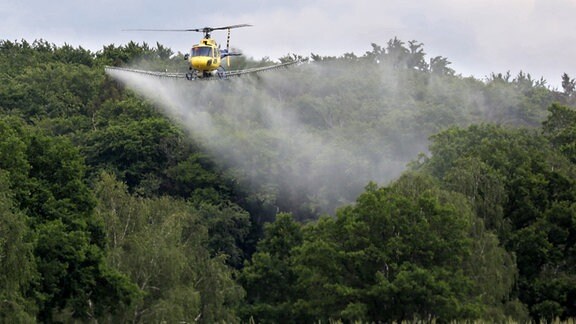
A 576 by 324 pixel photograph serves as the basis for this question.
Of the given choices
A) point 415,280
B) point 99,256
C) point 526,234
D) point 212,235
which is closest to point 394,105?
point 212,235

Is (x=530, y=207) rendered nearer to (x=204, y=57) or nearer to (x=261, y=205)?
(x=204, y=57)

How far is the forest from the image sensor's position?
238 ft

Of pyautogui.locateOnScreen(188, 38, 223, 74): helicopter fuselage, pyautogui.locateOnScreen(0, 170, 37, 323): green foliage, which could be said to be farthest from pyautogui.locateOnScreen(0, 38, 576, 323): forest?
pyautogui.locateOnScreen(188, 38, 223, 74): helicopter fuselage

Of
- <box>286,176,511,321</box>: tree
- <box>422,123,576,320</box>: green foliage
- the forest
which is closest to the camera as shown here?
the forest

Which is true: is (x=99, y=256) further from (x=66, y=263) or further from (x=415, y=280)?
(x=415, y=280)

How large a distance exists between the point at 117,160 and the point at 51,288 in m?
57.1

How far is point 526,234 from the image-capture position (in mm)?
90688

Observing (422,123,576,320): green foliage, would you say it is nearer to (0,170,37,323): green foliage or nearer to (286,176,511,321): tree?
(286,176,511,321): tree

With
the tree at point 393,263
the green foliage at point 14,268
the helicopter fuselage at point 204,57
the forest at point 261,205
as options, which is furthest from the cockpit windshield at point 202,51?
the green foliage at point 14,268

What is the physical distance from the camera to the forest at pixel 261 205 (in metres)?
72.7

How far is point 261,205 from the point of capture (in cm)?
12838

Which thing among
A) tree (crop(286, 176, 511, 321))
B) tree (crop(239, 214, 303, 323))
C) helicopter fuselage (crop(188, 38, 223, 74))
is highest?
helicopter fuselage (crop(188, 38, 223, 74))

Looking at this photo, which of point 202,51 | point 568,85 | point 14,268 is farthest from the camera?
point 568,85

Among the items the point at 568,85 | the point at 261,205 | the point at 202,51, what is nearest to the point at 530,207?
the point at 202,51
